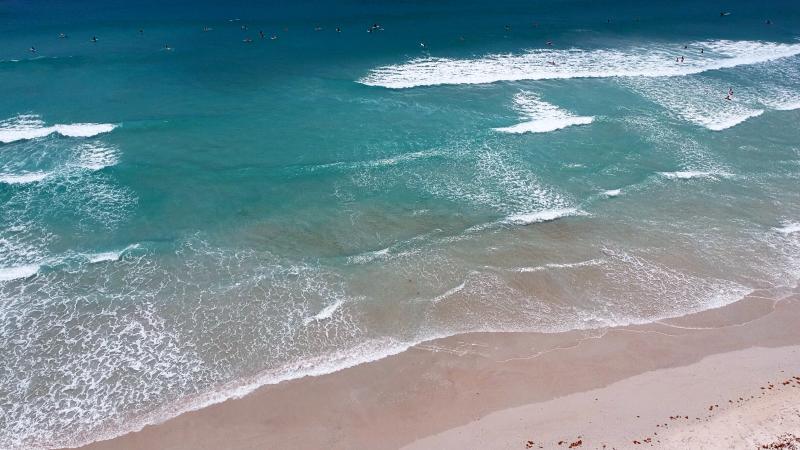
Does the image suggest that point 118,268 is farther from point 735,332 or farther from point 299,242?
point 735,332

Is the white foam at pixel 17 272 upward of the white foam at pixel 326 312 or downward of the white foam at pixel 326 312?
upward

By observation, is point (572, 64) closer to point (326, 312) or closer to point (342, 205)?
point (342, 205)

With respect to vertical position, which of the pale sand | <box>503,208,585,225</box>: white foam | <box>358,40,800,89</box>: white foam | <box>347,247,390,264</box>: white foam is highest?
<box>358,40,800,89</box>: white foam

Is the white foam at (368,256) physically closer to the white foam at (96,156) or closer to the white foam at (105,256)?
the white foam at (105,256)

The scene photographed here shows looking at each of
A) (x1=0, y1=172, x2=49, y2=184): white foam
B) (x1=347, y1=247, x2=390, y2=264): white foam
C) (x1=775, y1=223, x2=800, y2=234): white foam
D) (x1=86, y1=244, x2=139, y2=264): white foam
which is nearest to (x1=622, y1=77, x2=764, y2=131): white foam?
(x1=775, y1=223, x2=800, y2=234): white foam

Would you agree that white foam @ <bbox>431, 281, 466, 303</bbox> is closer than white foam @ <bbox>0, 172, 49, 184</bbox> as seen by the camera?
Yes

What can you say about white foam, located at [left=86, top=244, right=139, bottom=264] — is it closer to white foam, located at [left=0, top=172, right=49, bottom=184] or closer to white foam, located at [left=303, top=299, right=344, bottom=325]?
white foam, located at [left=0, top=172, right=49, bottom=184]

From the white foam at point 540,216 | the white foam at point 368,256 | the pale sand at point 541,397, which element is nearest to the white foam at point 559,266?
the white foam at point 540,216
